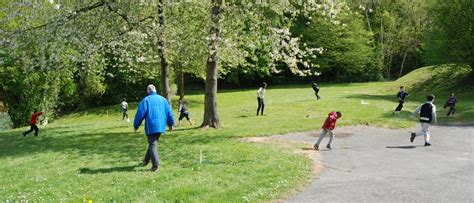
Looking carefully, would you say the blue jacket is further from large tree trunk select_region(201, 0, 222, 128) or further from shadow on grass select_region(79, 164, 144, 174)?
large tree trunk select_region(201, 0, 222, 128)

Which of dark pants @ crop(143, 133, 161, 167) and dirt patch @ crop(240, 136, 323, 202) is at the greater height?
dark pants @ crop(143, 133, 161, 167)

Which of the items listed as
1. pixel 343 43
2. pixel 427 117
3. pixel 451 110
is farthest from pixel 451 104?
pixel 343 43

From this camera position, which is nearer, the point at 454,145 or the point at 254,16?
the point at 454,145

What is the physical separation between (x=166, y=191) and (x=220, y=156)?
13.2ft

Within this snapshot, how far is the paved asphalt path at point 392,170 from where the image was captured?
8.51 m

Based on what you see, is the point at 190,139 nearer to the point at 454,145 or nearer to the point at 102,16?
the point at 102,16

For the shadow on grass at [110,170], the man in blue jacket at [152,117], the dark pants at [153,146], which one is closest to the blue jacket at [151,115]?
the man in blue jacket at [152,117]

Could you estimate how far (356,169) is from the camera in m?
10.9

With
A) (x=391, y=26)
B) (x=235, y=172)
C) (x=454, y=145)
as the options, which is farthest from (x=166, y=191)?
(x=391, y=26)

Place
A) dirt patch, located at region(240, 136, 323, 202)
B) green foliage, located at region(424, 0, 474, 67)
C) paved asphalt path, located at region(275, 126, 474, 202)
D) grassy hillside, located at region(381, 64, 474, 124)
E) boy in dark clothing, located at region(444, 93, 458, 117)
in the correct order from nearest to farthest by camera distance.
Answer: paved asphalt path, located at region(275, 126, 474, 202), dirt patch, located at region(240, 136, 323, 202), boy in dark clothing, located at region(444, 93, 458, 117), grassy hillside, located at region(381, 64, 474, 124), green foliage, located at region(424, 0, 474, 67)

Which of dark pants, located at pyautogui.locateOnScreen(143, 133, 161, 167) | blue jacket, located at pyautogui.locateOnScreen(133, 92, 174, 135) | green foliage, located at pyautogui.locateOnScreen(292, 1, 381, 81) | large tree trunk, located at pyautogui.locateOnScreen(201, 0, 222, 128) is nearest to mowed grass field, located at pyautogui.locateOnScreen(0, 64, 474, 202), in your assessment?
dark pants, located at pyautogui.locateOnScreen(143, 133, 161, 167)

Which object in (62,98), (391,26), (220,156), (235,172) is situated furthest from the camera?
(391,26)

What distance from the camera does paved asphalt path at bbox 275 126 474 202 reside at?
27.9ft

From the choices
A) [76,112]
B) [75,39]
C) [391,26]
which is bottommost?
[76,112]
